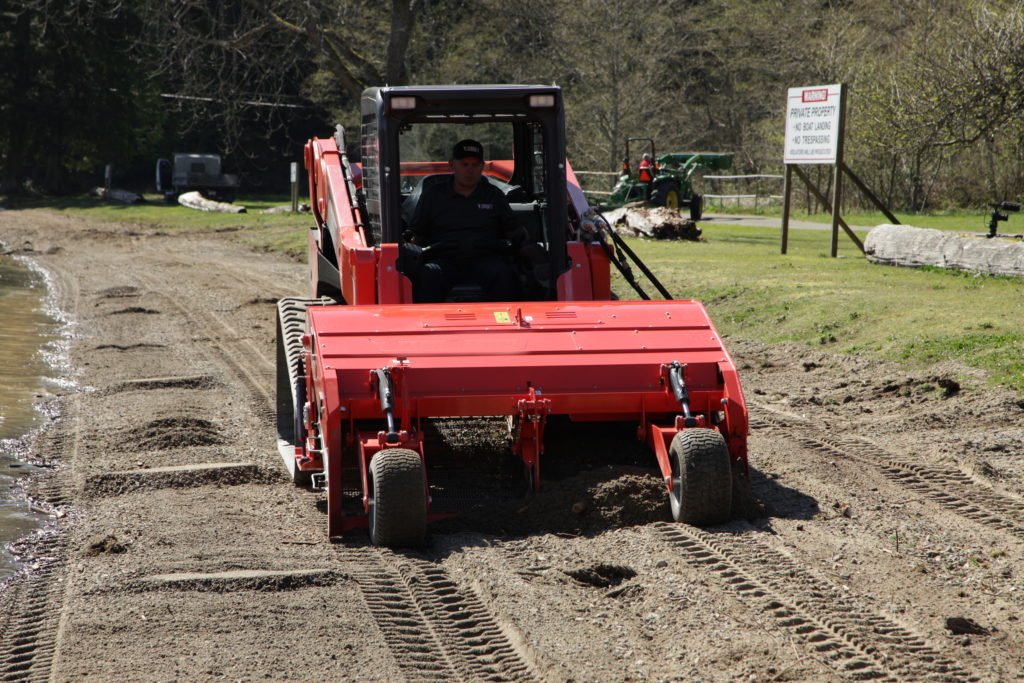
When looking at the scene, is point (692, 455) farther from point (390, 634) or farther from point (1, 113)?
point (1, 113)

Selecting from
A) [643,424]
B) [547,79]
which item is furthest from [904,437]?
[547,79]

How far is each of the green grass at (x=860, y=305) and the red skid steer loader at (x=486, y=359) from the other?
12.1ft

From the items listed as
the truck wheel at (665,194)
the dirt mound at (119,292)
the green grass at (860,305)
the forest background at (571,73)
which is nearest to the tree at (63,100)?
the forest background at (571,73)

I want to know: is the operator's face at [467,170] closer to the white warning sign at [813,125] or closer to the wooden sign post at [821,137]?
the wooden sign post at [821,137]

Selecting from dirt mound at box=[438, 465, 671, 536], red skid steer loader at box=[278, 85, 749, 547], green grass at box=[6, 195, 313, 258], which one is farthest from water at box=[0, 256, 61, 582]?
green grass at box=[6, 195, 313, 258]

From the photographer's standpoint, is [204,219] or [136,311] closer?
[136,311]

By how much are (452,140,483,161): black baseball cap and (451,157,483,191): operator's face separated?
0.03 metres

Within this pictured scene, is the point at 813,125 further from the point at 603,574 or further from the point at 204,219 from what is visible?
the point at 204,219

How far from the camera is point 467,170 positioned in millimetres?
7988

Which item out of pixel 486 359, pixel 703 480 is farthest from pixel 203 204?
pixel 703 480

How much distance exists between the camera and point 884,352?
11156 millimetres

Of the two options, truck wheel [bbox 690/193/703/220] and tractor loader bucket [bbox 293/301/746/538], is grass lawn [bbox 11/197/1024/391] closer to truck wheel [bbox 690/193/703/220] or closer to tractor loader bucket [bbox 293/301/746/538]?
tractor loader bucket [bbox 293/301/746/538]

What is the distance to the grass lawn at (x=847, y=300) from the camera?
10.9m

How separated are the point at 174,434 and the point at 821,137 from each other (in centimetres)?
1275
